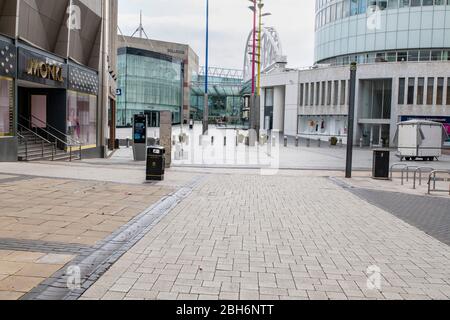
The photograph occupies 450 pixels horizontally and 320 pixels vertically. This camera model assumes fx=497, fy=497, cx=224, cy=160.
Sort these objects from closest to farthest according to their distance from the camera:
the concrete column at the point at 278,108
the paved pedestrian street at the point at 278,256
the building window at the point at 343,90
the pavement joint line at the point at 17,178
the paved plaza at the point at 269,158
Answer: the paved pedestrian street at the point at 278,256
the pavement joint line at the point at 17,178
the paved plaza at the point at 269,158
the building window at the point at 343,90
the concrete column at the point at 278,108

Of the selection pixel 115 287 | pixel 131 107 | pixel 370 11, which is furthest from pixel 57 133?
pixel 131 107

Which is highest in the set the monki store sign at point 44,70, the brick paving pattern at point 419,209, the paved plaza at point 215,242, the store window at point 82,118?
the monki store sign at point 44,70

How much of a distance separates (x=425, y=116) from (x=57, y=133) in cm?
3632

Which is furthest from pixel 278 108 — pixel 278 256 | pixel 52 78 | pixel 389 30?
pixel 278 256

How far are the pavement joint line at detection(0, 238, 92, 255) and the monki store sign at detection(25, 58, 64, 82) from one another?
1443 centimetres

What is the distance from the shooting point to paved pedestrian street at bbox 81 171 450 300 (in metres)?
5.16

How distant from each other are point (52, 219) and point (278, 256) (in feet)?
13.0

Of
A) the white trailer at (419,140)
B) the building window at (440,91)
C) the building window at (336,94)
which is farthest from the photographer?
the building window at (336,94)

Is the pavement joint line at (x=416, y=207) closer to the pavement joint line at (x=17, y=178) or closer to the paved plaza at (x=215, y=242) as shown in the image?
the paved plaza at (x=215, y=242)

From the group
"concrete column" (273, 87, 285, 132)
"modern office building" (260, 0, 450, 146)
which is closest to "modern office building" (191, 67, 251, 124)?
"concrete column" (273, 87, 285, 132)

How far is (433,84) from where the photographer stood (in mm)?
47406

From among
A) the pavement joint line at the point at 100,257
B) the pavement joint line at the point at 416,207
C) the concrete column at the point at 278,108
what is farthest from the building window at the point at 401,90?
the pavement joint line at the point at 100,257

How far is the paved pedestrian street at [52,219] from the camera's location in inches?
220

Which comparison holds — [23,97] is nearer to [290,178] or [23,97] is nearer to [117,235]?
[290,178]
